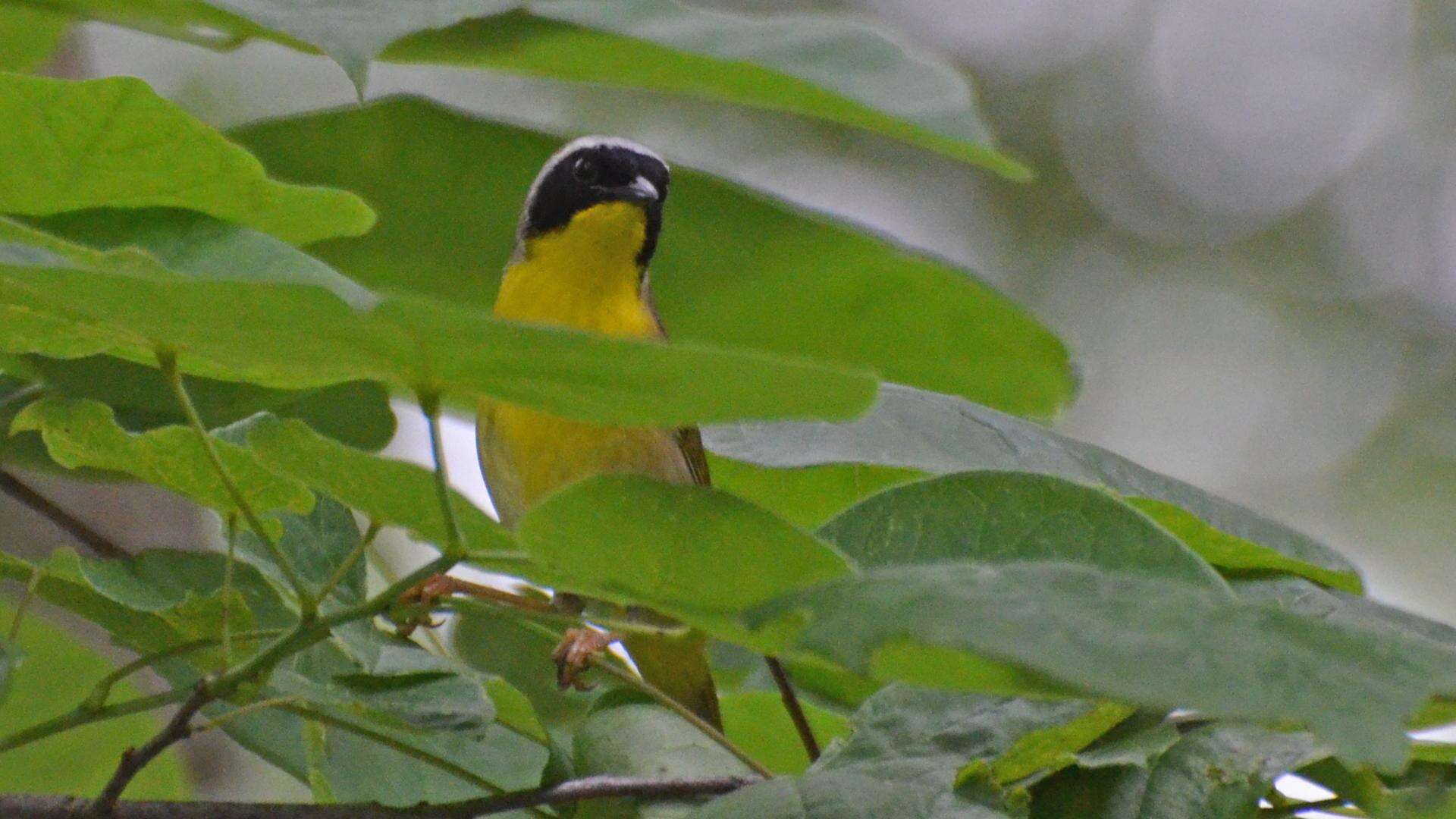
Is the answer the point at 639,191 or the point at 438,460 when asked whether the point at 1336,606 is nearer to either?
the point at 438,460

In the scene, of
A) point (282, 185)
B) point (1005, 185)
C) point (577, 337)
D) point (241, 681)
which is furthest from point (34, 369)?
point (1005, 185)

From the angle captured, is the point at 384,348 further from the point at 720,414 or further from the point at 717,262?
the point at 717,262

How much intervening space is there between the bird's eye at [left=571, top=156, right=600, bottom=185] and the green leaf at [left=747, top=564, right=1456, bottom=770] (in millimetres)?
2740

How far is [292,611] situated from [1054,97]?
35.8 ft

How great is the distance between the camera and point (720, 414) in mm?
1093

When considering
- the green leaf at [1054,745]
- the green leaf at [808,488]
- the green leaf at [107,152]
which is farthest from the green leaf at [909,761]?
the green leaf at [107,152]

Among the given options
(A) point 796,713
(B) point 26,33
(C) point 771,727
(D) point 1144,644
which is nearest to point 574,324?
(B) point 26,33

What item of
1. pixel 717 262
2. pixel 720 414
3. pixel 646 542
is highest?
pixel 720 414

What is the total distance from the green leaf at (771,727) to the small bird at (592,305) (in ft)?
2.18

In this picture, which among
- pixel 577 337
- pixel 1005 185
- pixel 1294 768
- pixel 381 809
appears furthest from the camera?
pixel 1005 185

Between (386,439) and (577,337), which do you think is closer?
(577,337)

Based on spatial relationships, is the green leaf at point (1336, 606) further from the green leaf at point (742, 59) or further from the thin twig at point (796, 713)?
the green leaf at point (742, 59)

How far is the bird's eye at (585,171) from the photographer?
372 cm

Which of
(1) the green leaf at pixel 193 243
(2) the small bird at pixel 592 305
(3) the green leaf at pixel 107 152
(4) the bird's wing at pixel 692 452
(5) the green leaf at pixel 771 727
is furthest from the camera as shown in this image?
(4) the bird's wing at pixel 692 452
